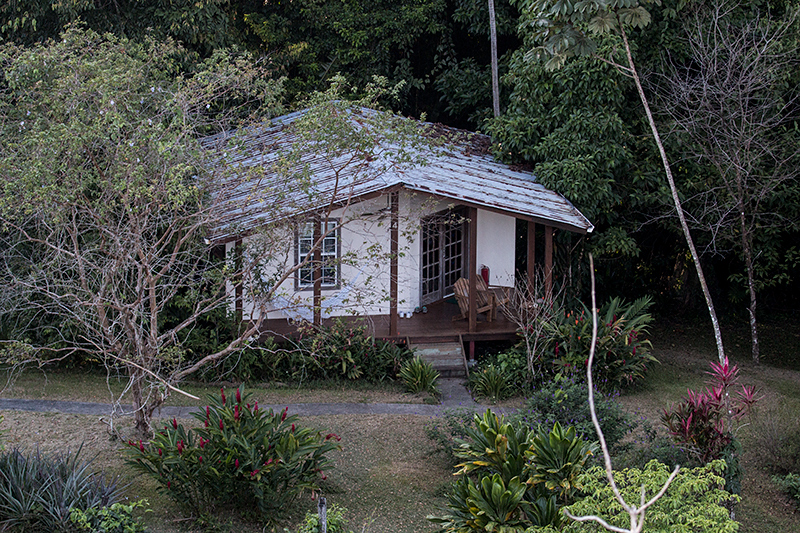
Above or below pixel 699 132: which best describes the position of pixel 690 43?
above

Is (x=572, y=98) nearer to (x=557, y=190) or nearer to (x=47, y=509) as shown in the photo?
(x=557, y=190)

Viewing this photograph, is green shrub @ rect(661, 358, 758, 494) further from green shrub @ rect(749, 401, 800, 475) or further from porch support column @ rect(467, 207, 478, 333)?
porch support column @ rect(467, 207, 478, 333)

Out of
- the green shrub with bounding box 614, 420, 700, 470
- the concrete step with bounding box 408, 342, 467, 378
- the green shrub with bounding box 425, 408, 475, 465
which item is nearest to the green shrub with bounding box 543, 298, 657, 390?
the concrete step with bounding box 408, 342, 467, 378

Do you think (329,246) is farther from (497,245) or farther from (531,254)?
(531,254)

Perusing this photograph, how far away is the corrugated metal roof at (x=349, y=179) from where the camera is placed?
1028cm

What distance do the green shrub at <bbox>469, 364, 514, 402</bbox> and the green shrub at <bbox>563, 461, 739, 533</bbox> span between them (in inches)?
213

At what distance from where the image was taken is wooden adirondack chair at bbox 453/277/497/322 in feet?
45.5

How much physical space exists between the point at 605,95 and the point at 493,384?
566 cm

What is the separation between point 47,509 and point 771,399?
10.5 meters

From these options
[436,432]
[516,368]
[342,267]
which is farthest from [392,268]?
[436,432]

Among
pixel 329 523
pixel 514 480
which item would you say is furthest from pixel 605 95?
pixel 329 523

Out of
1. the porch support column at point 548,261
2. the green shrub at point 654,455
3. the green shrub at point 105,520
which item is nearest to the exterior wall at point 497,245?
the porch support column at point 548,261

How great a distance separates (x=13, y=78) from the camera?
1126 centimetres

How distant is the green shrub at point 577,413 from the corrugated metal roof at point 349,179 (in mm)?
3739
